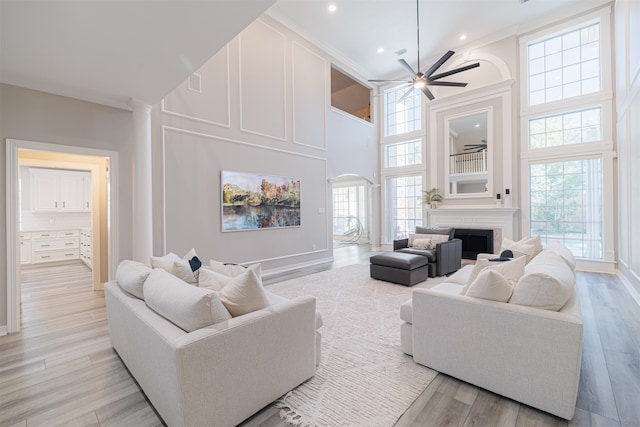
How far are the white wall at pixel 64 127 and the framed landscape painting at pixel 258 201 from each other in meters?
1.43

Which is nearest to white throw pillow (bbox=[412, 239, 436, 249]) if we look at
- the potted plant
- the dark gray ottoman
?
the dark gray ottoman

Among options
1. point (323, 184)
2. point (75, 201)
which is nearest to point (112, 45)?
point (323, 184)

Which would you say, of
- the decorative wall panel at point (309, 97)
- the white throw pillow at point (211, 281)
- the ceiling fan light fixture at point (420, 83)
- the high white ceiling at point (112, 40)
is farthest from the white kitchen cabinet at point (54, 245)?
the ceiling fan light fixture at point (420, 83)

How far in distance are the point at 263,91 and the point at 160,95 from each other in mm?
2405

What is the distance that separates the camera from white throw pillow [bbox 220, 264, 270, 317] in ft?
5.58

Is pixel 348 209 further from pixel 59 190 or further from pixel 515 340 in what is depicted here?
pixel 515 340

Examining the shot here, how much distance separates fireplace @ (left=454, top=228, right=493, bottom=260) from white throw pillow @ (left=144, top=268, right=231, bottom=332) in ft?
21.6

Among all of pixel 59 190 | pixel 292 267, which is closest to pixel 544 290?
pixel 292 267

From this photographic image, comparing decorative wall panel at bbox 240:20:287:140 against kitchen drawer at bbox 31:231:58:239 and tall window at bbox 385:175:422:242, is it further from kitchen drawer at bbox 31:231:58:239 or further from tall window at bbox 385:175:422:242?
kitchen drawer at bbox 31:231:58:239

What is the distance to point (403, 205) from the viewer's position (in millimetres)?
8453

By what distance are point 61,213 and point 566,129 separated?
11675mm

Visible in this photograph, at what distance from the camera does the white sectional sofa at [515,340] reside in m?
1.57

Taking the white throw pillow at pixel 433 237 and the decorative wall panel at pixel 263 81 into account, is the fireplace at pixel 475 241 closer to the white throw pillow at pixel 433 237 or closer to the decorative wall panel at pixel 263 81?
the white throw pillow at pixel 433 237

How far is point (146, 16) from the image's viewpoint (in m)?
2.16
